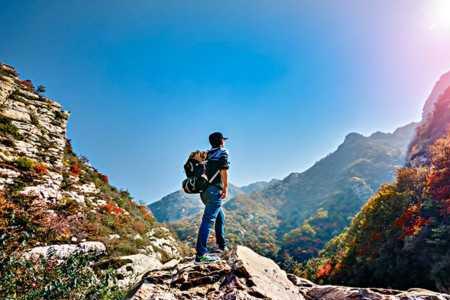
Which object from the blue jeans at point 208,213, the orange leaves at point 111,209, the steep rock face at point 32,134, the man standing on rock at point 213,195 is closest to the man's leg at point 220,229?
the man standing on rock at point 213,195

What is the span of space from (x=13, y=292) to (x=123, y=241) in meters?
8.13

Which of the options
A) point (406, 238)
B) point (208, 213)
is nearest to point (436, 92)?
point (406, 238)

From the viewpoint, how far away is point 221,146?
5973 millimetres

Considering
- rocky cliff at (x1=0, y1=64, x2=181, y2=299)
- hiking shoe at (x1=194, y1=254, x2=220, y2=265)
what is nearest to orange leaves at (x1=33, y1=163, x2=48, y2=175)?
rocky cliff at (x1=0, y1=64, x2=181, y2=299)

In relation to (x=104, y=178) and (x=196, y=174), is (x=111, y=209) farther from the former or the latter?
(x=196, y=174)

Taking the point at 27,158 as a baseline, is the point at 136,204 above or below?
below

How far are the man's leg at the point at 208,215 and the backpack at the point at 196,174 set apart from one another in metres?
0.19

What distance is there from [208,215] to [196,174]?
→ 869 millimetres

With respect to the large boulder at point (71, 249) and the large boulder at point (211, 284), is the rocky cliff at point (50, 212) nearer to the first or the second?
the large boulder at point (71, 249)

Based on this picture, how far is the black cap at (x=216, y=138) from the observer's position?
235 inches

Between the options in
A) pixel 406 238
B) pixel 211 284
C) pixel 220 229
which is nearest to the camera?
pixel 211 284

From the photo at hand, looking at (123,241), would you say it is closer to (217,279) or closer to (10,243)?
(10,243)

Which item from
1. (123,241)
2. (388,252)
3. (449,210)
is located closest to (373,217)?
(388,252)

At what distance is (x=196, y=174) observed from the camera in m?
5.63
